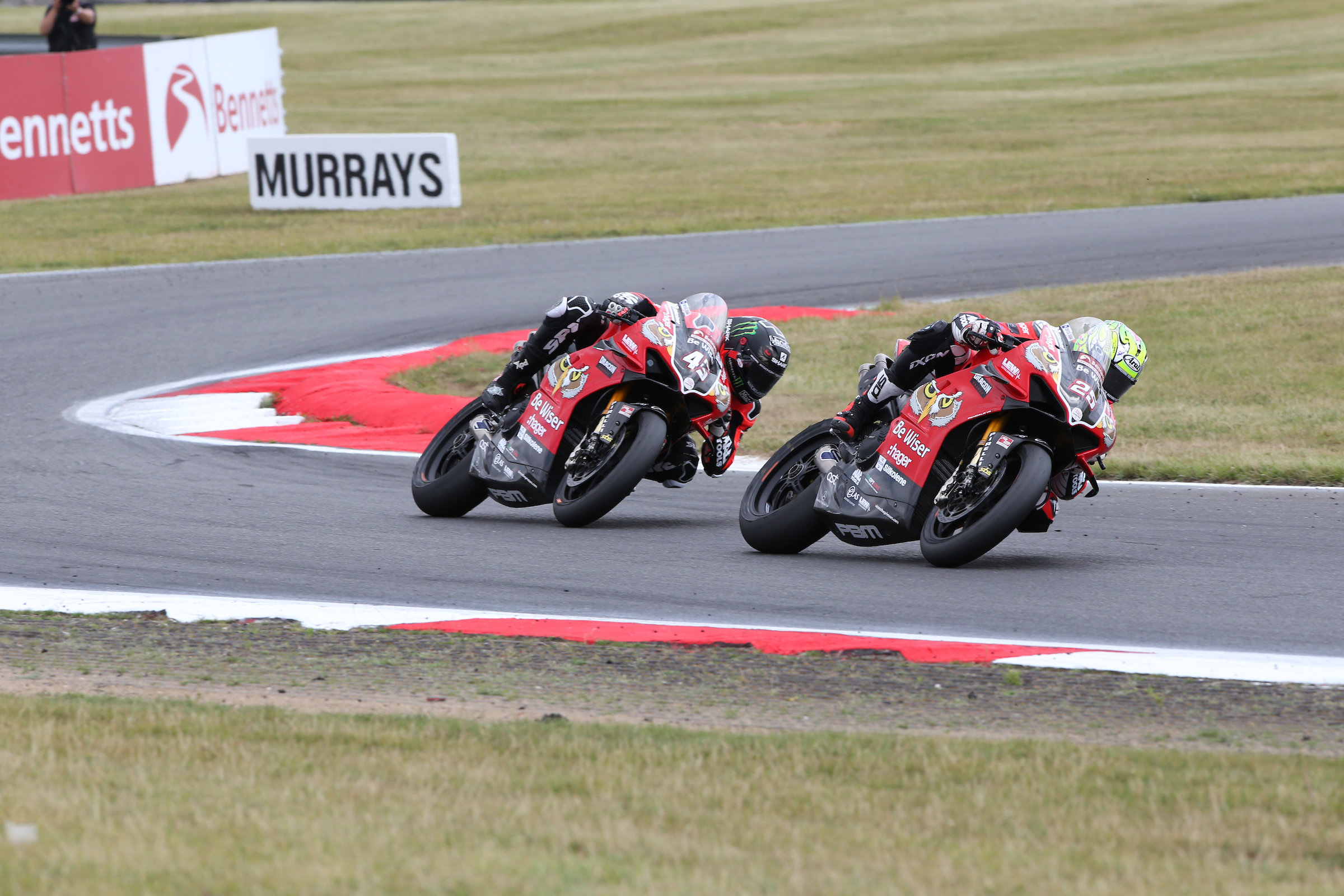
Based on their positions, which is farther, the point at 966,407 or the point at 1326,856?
the point at 966,407

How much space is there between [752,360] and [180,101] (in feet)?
68.8

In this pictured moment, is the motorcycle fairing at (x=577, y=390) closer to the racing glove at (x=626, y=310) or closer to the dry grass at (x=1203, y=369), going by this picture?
the racing glove at (x=626, y=310)

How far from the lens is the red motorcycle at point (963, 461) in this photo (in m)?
6.93

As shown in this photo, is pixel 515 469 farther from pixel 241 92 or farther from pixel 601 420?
pixel 241 92

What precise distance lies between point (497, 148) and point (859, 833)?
30.5 metres

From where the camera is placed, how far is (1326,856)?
375cm

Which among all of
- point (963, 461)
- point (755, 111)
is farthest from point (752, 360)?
point (755, 111)

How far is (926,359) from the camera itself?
291 inches

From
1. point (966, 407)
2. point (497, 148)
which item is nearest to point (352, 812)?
→ point (966, 407)

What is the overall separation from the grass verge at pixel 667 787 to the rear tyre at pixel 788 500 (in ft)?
5.23

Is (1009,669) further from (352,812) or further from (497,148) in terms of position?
(497,148)

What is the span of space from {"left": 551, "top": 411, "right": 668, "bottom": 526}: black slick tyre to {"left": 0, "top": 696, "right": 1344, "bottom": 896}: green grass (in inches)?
111

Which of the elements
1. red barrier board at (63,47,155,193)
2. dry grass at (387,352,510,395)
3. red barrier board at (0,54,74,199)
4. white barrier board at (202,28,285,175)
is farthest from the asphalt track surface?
white barrier board at (202,28,285,175)

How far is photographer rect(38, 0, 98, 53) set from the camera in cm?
2669
